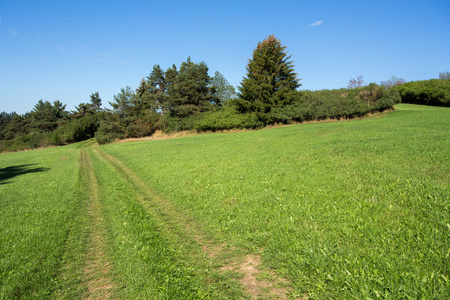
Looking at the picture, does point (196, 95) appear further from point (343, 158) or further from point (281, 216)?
point (281, 216)

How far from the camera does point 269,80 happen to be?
4200 cm

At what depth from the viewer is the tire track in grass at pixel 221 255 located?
131 inches

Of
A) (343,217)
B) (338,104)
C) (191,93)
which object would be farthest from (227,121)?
(343,217)

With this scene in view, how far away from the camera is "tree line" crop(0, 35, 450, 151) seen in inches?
1586

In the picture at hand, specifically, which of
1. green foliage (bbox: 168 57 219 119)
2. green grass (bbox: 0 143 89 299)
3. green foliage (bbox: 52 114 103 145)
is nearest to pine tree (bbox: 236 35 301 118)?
green foliage (bbox: 168 57 219 119)

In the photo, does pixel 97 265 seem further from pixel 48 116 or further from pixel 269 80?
pixel 48 116

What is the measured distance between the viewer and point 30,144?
6097 cm

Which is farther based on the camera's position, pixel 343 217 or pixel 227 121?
pixel 227 121

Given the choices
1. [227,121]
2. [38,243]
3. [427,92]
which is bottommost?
[38,243]

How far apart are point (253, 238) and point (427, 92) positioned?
166 feet

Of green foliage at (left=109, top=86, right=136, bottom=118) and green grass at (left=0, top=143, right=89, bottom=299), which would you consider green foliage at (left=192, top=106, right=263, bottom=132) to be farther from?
green grass at (left=0, top=143, right=89, bottom=299)

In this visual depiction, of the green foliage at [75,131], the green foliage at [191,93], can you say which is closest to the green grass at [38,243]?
the green foliage at [191,93]

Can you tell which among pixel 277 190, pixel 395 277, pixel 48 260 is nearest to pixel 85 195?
pixel 48 260

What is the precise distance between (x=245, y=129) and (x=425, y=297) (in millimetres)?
Answer: 41501
